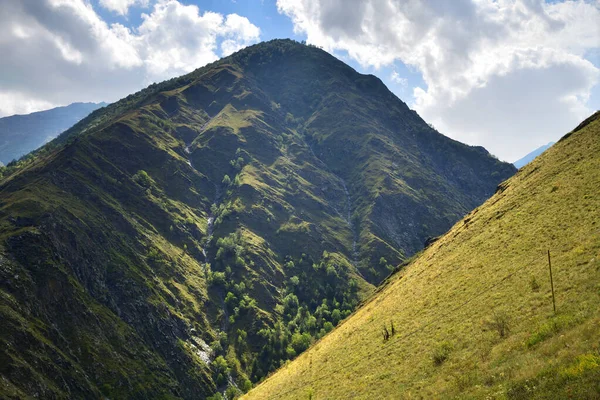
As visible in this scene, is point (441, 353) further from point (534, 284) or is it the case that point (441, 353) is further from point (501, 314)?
point (534, 284)

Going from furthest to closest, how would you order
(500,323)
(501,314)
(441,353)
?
(441,353), (501,314), (500,323)

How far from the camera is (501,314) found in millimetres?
36844

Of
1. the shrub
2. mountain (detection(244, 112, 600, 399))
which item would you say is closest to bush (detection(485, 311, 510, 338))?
mountain (detection(244, 112, 600, 399))

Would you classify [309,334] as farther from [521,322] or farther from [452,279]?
[521,322]

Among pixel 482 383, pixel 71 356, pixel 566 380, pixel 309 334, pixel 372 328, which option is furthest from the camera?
pixel 309 334

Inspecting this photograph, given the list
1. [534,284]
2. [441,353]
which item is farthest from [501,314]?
[441,353]

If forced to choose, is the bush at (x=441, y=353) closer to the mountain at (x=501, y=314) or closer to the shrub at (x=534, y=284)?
the mountain at (x=501, y=314)

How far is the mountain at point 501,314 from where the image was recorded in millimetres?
27047

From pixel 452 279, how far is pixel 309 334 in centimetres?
14734

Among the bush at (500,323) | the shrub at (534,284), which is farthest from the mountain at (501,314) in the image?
the shrub at (534,284)

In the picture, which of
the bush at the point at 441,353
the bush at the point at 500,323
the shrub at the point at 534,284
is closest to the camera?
the bush at the point at 500,323

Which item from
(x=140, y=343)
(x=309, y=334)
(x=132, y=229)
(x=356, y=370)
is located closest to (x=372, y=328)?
(x=356, y=370)

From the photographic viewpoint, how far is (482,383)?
29.2 meters

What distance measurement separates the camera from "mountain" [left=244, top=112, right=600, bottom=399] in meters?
27.0
